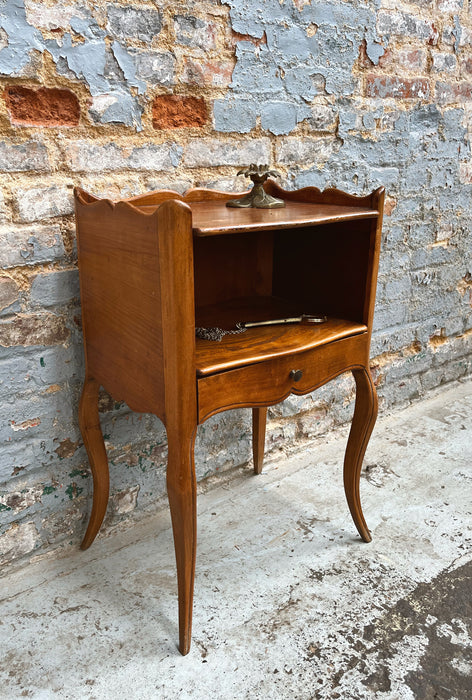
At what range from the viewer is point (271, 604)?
1660 millimetres

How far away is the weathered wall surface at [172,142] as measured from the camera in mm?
1555

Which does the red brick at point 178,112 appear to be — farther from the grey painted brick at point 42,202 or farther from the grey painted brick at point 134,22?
the grey painted brick at point 42,202

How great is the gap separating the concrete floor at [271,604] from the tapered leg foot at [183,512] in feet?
0.38

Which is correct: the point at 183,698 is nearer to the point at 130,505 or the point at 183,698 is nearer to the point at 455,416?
the point at 130,505

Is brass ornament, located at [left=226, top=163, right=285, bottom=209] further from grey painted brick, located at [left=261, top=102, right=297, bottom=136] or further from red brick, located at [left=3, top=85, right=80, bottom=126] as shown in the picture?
red brick, located at [left=3, top=85, right=80, bottom=126]

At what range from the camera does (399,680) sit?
1.42 meters

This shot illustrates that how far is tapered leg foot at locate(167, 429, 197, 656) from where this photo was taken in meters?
1.37

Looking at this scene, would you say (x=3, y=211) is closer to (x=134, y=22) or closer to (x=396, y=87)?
(x=134, y=22)

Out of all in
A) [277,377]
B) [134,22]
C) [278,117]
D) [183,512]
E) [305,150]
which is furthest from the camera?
[305,150]

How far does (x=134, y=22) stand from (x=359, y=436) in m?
1.39

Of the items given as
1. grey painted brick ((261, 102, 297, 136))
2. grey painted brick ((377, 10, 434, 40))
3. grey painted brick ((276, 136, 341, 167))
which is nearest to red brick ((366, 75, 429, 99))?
grey painted brick ((377, 10, 434, 40))

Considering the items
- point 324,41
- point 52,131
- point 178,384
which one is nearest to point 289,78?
point 324,41

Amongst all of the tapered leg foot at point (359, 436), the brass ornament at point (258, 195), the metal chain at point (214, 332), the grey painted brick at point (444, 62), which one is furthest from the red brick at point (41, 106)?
the grey painted brick at point (444, 62)

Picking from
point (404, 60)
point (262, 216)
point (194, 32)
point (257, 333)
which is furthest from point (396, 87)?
point (257, 333)
